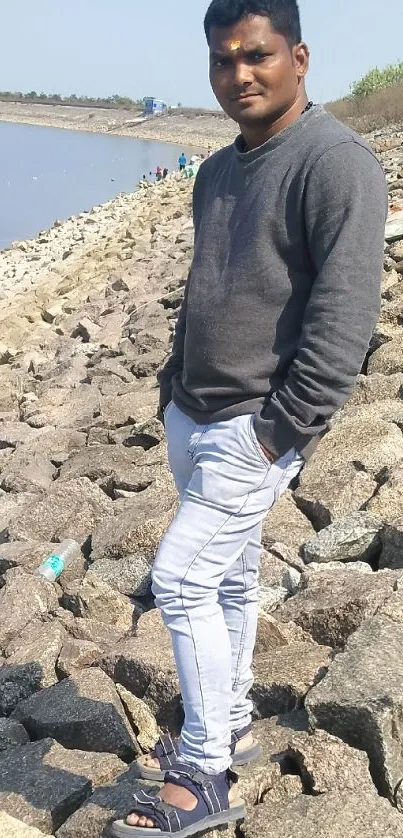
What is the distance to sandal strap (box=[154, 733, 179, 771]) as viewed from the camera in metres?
2.33

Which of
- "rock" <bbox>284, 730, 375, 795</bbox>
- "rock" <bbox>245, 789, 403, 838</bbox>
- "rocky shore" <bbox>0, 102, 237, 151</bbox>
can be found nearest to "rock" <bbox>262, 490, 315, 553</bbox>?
"rock" <bbox>284, 730, 375, 795</bbox>

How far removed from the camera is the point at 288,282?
2104 millimetres

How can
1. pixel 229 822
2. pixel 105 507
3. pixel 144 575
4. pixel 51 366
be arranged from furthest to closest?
pixel 51 366, pixel 105 507, pixel 144 575, pixel 229 822

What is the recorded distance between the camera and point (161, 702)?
2977mm

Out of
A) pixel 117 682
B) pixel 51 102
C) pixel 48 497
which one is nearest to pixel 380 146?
pixel 48 497

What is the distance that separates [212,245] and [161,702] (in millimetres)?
1497

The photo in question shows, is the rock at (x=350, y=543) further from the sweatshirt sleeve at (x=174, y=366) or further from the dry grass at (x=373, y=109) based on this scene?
the dry grass at (x=373, y=109)

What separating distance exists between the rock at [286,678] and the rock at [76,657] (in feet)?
2.25

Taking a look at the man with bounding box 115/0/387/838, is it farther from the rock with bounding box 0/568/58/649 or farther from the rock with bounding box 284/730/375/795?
the rock with bounding box 0/568/58/649

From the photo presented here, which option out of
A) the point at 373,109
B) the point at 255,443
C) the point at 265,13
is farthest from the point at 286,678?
the point at 373,109

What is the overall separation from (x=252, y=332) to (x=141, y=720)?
1.41 metres

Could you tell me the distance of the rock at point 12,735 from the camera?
294 cm

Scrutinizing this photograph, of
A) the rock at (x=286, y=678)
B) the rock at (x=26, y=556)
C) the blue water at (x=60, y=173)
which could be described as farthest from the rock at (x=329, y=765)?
the blue water at (x=60, y=173)

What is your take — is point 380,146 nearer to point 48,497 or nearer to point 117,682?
point 48,497
